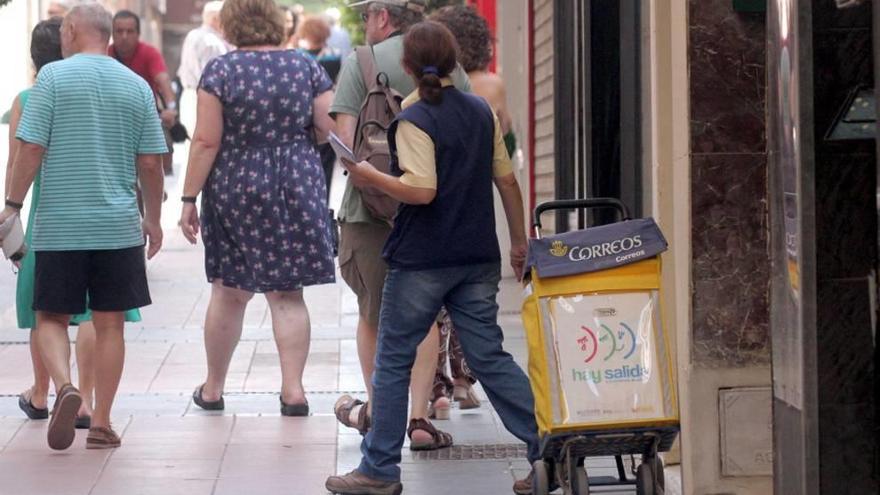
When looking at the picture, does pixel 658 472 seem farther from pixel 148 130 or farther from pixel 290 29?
pixel 290 29

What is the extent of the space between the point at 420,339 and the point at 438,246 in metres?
0.38

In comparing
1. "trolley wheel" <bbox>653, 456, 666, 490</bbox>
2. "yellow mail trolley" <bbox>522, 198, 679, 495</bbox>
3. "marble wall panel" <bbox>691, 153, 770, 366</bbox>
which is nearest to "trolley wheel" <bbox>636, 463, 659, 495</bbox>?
"trolley wheel" <bbox>653, 456, 666, 490</bbox>

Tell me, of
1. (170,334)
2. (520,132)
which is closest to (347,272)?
(170,334)

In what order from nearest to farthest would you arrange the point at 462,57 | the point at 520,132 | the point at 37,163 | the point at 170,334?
1. the point at 37,163
2. the point at 462,57
3. the point at 170,334
4. the point at 520,132

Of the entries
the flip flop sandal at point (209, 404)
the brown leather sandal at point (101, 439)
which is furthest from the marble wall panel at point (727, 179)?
the flip flop sandal at point (209, 404)

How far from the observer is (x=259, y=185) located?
8078 millimetres

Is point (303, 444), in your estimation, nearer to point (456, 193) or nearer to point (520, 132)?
point (456, 193)

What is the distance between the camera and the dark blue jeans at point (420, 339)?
6.18 metres

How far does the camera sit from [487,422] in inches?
316

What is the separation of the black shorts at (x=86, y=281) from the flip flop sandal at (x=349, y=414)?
95cm

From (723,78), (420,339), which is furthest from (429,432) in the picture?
(723,78)

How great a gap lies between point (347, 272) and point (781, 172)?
9.80 ft

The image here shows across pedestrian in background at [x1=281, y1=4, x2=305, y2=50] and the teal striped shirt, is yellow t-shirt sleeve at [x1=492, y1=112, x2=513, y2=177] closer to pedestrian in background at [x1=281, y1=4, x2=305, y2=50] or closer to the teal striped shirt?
the teal striped shirt

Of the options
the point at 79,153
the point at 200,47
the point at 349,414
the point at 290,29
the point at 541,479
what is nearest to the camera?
the point at 541,479
